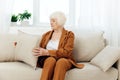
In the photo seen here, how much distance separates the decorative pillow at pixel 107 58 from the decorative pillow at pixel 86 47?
0.21m

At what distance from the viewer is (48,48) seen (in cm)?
322

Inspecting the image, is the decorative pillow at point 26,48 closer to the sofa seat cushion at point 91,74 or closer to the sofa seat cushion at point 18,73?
the sofa seat cushion at point 18,73

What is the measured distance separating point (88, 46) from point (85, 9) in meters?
0.78

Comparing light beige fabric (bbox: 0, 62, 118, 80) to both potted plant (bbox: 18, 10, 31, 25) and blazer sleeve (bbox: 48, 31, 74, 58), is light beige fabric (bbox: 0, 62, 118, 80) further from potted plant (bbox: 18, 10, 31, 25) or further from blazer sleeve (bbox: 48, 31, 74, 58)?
potted plant (bbox: 18, 10, 31, 25)

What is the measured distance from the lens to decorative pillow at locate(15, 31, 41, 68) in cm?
305

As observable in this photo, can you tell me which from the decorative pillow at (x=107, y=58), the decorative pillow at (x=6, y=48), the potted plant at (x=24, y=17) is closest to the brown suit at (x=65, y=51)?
the decorative pillow at (x=107, y=58)

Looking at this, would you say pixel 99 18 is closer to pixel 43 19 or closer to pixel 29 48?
pixel 43 19

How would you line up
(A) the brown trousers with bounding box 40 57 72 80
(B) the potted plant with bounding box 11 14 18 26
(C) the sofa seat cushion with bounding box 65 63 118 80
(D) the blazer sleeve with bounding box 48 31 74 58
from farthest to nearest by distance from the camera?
1. (B) the potted plant with bounding box 11 14 18 26
2. (D) the blazer sleeve with bounding box 48 31 74 58
3. (C) the sofa seat cushion with bounding box 65 63 118 80
4. (A) the brown trousers with bounding box 40 57 72 80

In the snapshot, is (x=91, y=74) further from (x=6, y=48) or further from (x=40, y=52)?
(x=6, y=48)

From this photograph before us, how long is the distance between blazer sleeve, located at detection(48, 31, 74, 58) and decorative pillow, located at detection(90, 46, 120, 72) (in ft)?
1.19

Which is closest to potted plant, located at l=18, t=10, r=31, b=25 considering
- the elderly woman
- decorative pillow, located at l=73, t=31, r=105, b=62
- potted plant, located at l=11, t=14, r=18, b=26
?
potted plant, located at l=11, t=14, r=18, b=26

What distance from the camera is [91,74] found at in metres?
2.97

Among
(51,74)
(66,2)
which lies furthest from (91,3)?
(51,74)

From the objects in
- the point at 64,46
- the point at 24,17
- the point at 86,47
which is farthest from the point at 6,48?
the point at 86,47
